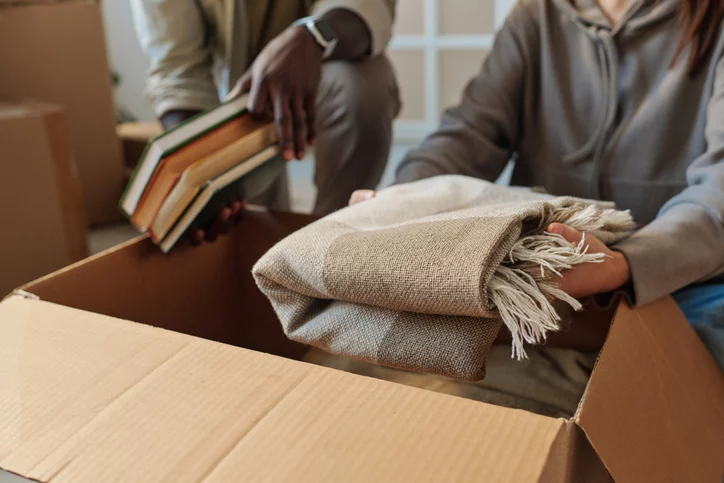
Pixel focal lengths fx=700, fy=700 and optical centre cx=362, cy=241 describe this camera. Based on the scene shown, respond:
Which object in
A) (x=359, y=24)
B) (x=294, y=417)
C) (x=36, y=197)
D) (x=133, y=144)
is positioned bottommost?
(x=133, y=144)

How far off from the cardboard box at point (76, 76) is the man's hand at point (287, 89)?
31.6 inches

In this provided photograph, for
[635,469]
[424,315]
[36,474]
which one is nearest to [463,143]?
[424,315]

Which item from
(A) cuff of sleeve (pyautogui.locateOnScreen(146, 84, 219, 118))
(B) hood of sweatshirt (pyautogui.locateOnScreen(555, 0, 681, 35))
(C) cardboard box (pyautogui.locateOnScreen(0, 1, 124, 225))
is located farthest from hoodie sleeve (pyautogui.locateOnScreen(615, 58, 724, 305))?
(C) cardboard box (pyautogui.locateOnScreen(0, 1, 124, 225))

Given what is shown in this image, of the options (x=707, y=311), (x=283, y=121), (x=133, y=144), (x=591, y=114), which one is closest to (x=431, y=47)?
(x=133, y=144)

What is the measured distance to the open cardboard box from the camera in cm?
35

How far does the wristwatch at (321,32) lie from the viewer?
0.92 meters

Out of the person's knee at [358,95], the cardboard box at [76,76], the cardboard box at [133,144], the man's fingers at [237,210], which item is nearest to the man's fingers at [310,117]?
the man's fingers at [237,210]

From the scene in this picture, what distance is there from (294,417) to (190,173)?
41 cm

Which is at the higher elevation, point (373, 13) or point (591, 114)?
point (373, 13)

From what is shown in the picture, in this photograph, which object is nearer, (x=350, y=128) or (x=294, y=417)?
(x=294, y=417)

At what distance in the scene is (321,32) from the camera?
93 cm

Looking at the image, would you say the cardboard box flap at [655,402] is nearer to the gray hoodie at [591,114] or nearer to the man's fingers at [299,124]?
the gray hoodie at [591,114]

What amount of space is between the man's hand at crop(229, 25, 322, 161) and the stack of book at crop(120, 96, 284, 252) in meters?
0.03

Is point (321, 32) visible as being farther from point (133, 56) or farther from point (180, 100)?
point (133, 56)
